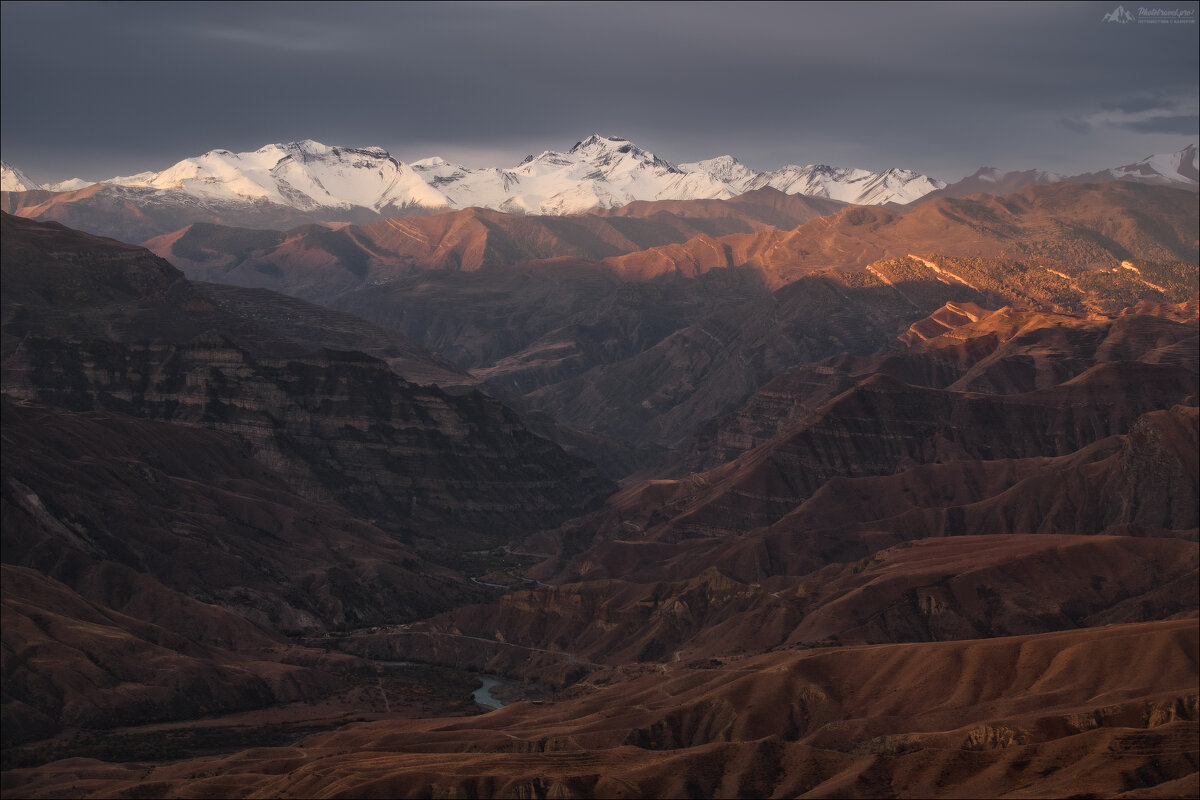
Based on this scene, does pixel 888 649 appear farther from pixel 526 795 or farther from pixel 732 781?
pixel 526 795

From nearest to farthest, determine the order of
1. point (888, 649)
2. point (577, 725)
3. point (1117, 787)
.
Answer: point (1117, 787) → point (577, 725) → point (888, 649)

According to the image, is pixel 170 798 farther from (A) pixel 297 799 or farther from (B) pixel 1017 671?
(B) pixel 1017 671

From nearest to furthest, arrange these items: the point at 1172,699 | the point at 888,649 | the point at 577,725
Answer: the point at 1172,699 → the point at 577,725 → the point at 888,649

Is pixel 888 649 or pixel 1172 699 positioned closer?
pixel 1172 699

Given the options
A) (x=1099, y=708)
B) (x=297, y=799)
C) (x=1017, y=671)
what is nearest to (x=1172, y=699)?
(x=1099, y=708)

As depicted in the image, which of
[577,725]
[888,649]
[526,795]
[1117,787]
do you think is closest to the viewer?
[1117,787]

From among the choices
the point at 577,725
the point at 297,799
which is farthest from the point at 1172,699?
the point at 297,799
